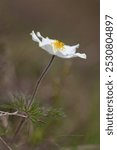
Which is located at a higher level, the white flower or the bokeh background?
the bokeh background

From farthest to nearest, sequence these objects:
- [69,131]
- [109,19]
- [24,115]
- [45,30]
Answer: [45,30], [69,131], [109,19], [24,115]

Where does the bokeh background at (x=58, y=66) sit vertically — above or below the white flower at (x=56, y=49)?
above

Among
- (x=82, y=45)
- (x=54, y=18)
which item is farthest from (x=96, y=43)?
(x=54, y=18)

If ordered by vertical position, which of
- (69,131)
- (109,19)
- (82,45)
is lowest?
(69,131)

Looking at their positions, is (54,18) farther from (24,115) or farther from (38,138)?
(24,115)

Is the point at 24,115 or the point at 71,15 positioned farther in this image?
the point at 71,15

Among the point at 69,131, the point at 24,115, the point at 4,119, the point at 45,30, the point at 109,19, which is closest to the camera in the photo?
the point at 24,115

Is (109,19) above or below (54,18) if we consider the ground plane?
below
